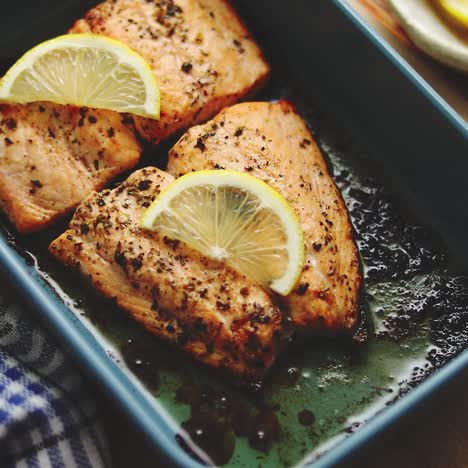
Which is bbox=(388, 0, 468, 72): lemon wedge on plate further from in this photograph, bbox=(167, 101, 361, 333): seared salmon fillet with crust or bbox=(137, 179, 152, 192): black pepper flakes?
bbox=(137, 179, 152, 192): black pepper flakes

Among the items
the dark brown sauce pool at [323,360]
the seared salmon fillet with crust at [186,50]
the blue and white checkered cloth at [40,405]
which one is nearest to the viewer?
the blue and white checkered cloth at [40,405]

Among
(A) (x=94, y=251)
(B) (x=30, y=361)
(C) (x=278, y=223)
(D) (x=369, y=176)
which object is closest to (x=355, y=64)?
(D) (x=369, y=176)

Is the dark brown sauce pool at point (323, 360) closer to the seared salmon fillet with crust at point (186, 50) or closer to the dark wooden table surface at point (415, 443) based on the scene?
the dark wooden table surface at point (415, 443)

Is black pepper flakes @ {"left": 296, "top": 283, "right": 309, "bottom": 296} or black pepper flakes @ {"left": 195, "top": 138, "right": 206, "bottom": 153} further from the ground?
black pepper flakes @ {"left": 195, "top": 138, "right": 206, "bottom": 153}

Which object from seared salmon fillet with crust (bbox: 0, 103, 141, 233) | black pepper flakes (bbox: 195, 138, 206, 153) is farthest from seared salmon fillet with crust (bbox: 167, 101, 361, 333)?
seared salmon fillet with crust (bbox: 0, 103, 141, 233)

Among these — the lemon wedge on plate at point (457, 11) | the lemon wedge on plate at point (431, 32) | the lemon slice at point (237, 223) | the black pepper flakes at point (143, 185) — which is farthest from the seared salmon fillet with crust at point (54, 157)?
the lemon wedge on plate at point (457, 11)

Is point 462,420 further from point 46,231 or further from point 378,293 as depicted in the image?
point 46,231
